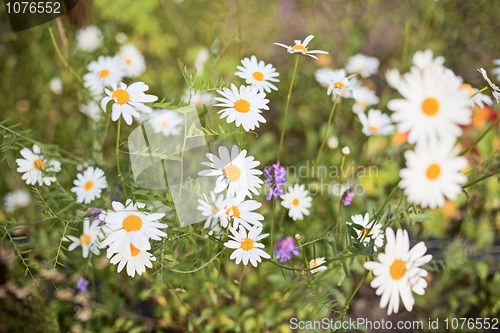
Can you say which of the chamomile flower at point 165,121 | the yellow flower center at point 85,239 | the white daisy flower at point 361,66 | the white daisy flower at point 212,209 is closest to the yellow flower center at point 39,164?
the yellow flower center at point 85,239

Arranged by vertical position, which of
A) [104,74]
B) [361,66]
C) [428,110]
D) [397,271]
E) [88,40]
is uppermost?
[88,40]

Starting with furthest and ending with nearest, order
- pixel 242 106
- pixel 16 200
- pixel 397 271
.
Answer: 1. pixel 16 200
2. pixel 242 106
3. pixel 397 271

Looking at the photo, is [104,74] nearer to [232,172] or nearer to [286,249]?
[232,172]

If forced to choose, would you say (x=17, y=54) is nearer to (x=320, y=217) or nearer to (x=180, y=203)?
(x=180, y=203)

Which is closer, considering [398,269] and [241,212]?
[398,269]

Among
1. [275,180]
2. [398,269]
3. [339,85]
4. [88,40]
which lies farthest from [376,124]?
[88,40]

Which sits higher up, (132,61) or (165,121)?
(132,61)
